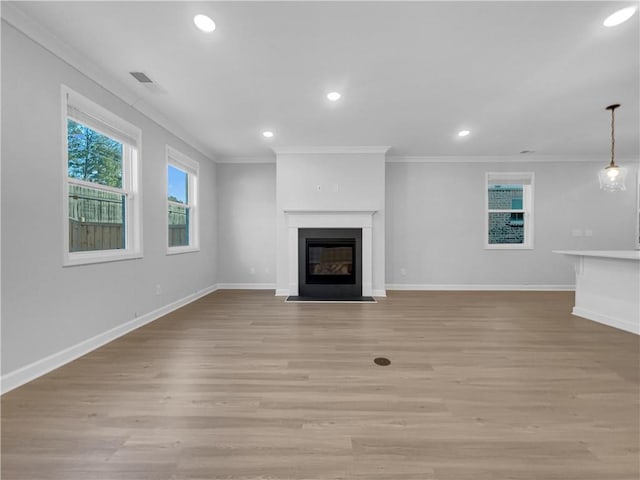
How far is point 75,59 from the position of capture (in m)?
2.35

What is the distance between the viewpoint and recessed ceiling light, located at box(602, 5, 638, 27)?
1.86m

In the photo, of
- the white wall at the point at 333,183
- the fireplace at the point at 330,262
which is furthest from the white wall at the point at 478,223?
the fireplace at the point at 330,262

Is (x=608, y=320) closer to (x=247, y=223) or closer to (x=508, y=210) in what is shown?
(x=508, y=210)

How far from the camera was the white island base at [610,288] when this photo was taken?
10.1 feet

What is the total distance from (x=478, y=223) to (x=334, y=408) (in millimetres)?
Result: 5132

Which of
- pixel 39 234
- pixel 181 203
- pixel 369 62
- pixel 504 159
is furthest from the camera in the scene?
pixel 504 159

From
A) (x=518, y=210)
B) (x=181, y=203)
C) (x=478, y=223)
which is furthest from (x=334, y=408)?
(x=518, y=210)

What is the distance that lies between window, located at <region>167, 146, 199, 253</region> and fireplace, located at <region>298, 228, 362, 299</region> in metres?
1.92

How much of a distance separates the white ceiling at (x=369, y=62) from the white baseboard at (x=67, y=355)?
258cm

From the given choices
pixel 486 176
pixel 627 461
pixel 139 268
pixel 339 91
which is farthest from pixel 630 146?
pixel 139 268

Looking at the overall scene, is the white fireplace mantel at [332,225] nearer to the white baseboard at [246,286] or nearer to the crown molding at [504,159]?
the white baseboard at [246,286]

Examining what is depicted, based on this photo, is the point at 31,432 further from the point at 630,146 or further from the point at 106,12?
the point at 630,146

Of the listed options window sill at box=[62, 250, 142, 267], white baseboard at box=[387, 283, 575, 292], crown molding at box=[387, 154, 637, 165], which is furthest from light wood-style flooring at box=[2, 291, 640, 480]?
crown molding at box=[387, 154, 637, 165]

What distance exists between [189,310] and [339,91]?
3.59 metres
